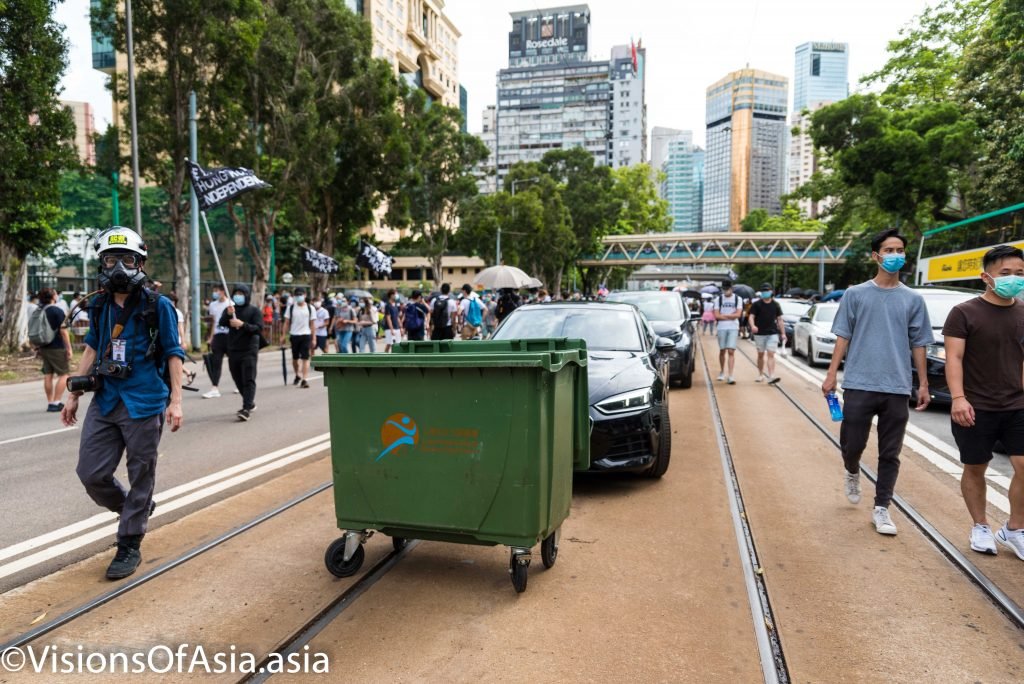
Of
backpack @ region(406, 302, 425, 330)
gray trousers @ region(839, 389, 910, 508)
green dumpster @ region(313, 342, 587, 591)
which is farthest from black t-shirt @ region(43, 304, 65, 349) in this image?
gray trousers @ region(839, 389, 910, 508)

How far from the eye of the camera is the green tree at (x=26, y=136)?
618 inches

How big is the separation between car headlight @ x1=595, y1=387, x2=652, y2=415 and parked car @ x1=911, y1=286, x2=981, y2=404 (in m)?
4.78

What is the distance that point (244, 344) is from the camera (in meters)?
9.53

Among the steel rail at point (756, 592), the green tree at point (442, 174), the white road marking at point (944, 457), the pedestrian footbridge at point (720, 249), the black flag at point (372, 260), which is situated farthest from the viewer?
the pedestrian footbridge at point (720, 249)

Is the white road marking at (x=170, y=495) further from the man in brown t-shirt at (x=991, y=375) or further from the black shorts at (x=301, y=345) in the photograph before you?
the man in brown t-shirt at (x=991, y=375)

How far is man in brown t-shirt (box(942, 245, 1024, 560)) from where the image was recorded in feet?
14.0

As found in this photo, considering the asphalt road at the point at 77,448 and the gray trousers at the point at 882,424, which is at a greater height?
the gray trousers at the point at 882,424

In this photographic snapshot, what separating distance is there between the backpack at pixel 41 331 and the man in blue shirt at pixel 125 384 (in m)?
6.82

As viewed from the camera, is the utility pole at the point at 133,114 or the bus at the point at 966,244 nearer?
the bus at the point at 966,244

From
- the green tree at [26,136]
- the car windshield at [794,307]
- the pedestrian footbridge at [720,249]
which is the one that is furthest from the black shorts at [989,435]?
the pedestrian footbridge at [720,249]

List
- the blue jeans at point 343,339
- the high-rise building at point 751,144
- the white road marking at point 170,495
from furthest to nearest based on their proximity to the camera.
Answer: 1. the high-rise building at point 751,144
2. the blue jeans at point 343,339
3. the white road marking at point 170,495

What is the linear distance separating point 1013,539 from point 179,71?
21759mm

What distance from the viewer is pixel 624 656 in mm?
3143

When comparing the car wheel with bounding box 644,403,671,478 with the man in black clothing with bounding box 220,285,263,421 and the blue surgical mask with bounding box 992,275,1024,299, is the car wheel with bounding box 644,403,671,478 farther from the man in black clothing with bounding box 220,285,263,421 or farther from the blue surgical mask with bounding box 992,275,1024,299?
the man in black clothing with bounding box 220,285,263,421
